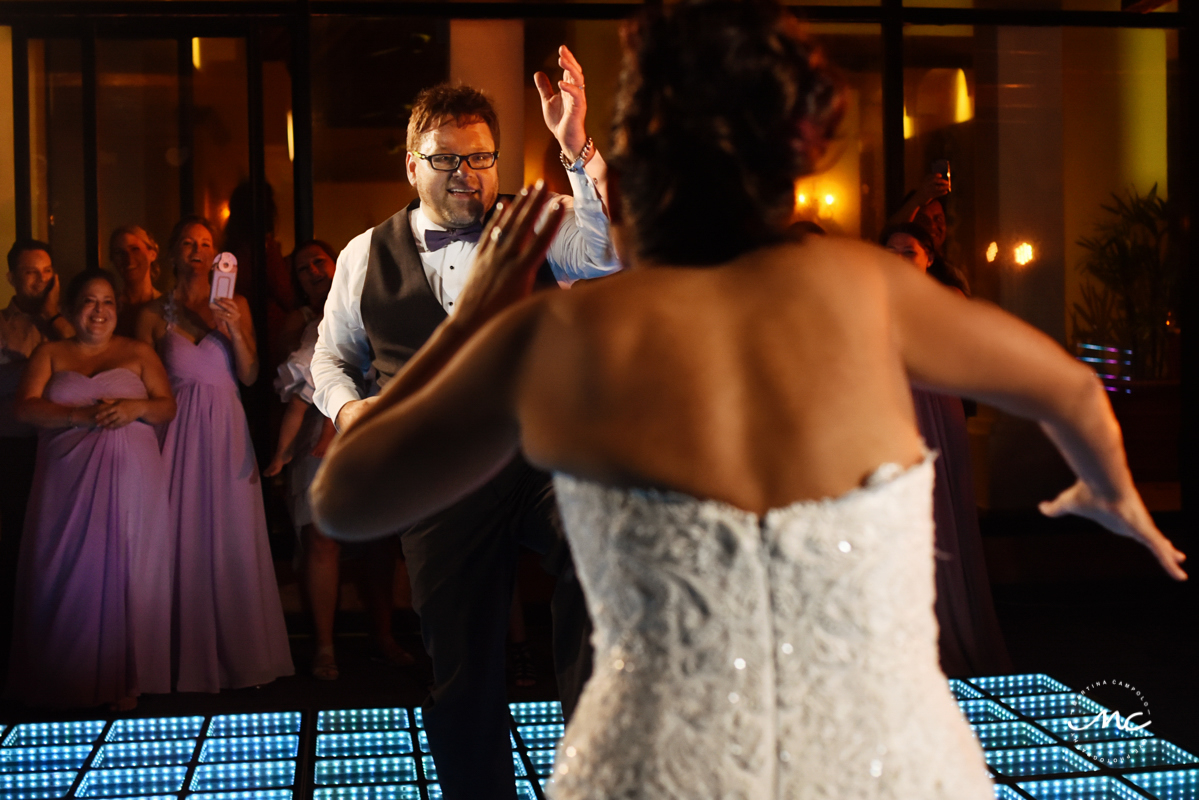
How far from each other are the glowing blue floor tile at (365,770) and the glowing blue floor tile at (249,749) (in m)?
0.18

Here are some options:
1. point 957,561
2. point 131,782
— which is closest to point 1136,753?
point 957,561

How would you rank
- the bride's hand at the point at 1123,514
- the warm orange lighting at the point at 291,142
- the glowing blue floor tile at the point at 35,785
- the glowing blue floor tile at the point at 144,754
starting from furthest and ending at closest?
the warm orange lighting at the point at 291,142 → the glowing blue floor tile at the point at 144,754 → the glowing blue floor tile at the point at 35,785 → the bride's hand at the point at 1123,514

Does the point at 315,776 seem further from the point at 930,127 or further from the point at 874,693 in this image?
the point at 930,127

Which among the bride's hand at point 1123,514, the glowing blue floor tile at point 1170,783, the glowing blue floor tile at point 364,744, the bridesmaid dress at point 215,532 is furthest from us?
the bridesmaid dress at point 215,532

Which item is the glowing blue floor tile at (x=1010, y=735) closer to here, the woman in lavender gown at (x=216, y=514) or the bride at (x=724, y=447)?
the bride at (x=724, y=447)

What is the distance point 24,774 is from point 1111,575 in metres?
4.98

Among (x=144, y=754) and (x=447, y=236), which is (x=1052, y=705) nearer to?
(x=447, y=236)

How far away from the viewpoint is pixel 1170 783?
10.5ft

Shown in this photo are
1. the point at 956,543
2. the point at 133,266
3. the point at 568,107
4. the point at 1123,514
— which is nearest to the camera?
the point at 1123,514

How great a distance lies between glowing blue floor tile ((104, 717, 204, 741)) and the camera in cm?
375

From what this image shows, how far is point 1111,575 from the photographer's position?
619 centimetres

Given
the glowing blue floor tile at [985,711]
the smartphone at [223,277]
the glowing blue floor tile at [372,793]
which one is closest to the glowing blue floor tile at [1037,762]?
the glowing blue floor tile at [985,711]

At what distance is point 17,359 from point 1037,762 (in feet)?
13.2

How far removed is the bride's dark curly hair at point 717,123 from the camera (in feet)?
3.89
